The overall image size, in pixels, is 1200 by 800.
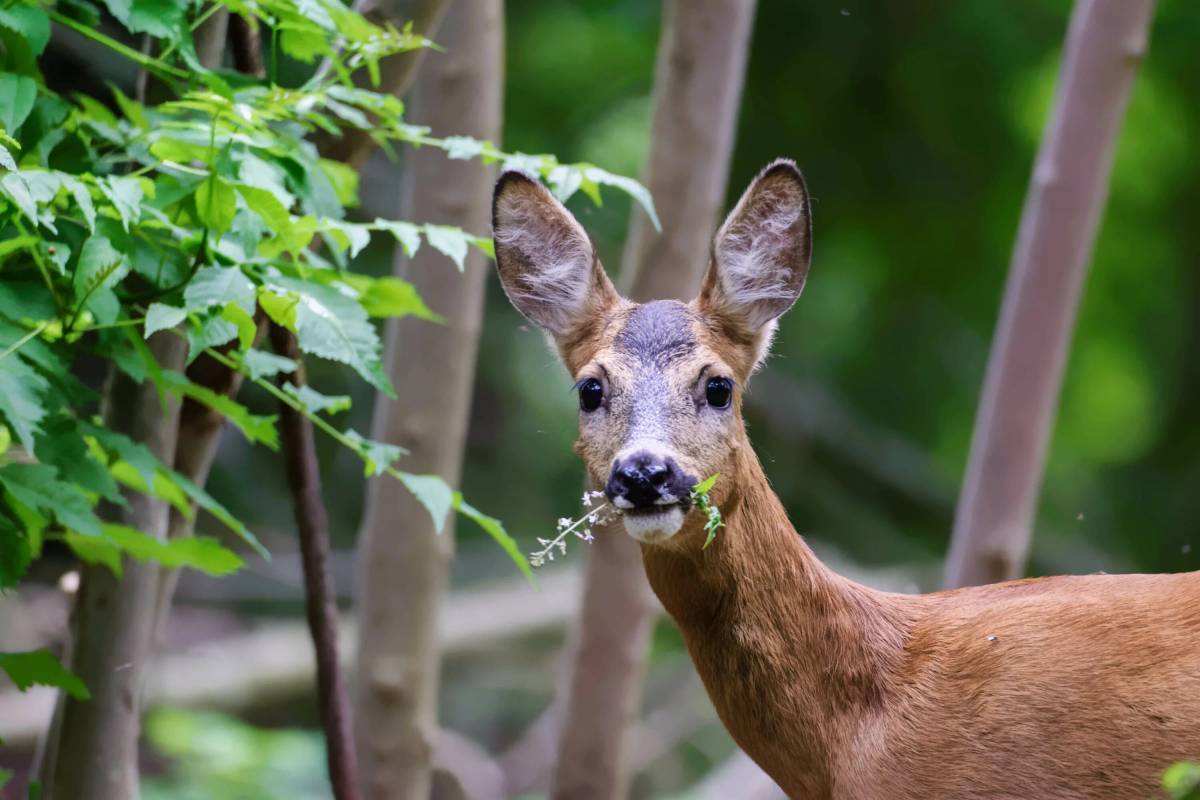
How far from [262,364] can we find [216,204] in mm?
557

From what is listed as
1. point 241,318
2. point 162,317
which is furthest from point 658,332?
point 162,317

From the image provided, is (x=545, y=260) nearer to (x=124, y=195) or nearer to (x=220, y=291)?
(x=220, y=291)

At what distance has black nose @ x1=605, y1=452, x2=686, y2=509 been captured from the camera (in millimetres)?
3176

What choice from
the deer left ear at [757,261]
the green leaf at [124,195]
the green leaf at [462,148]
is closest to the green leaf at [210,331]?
the green leaf at [124,195]

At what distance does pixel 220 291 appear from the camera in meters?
3.15

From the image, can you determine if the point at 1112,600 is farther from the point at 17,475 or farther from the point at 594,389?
the point at 17,475

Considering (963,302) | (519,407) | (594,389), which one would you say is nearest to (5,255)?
(594,389)

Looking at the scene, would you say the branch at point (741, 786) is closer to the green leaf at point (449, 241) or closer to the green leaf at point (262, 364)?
the green leaf at point (262, 364)

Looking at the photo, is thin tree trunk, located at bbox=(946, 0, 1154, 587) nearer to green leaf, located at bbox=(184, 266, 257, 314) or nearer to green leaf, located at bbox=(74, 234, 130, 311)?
green leaf, located at bbox=(184, 266, 257, 314)

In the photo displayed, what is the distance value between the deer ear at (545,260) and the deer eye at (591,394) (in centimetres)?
32

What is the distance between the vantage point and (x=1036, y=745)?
10.6 ft

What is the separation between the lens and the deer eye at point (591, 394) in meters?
3.53

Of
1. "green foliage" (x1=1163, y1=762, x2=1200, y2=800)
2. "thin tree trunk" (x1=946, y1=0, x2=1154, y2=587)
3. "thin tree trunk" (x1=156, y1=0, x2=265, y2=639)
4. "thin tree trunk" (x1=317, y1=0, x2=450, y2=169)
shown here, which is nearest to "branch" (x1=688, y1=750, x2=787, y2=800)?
"thin tree trunk" (x1=946, y1=0, x2=1154, y2=587)

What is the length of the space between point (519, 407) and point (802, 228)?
6.11 m
